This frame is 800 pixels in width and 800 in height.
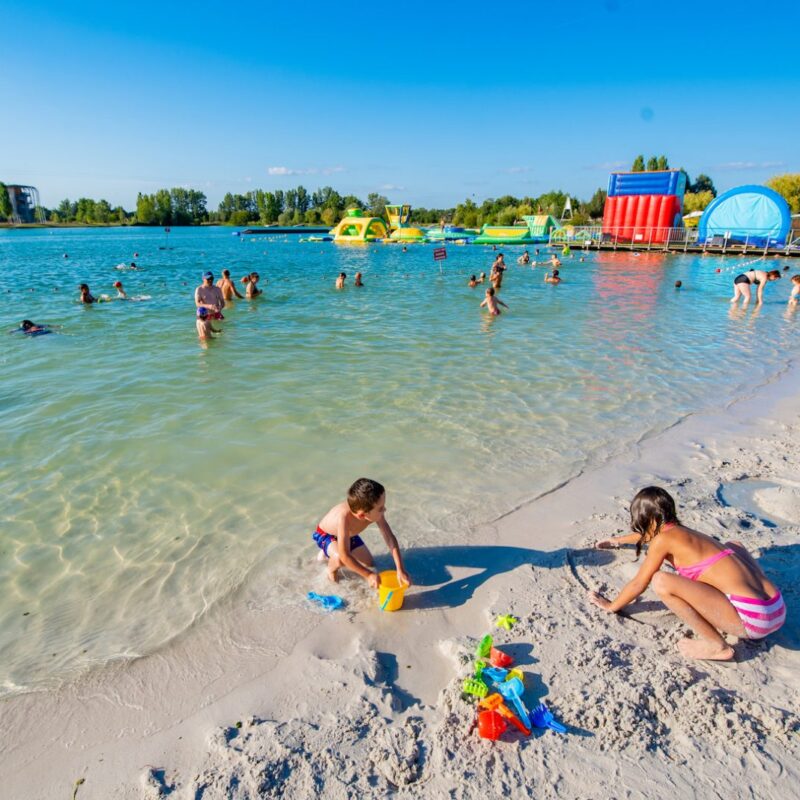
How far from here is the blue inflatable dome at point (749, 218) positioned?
96.7 ft

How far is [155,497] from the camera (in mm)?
4930

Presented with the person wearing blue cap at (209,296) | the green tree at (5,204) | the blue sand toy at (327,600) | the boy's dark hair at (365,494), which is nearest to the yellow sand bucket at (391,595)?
the blue sand toy at (327,600)

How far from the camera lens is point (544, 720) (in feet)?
8.28

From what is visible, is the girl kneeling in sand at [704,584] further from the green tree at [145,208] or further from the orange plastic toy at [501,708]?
the green tree at [145,208]

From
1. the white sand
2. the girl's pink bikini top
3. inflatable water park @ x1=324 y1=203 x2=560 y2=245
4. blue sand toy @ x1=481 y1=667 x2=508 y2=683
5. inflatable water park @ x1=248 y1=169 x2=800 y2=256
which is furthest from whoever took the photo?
inflatable water park @ x1=324 y1=203 x2=560 y2=245

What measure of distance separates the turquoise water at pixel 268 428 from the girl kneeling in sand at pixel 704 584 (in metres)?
1.69

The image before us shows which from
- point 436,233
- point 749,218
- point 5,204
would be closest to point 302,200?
point 5,204

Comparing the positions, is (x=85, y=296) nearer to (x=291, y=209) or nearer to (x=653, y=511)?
(x=653, y=511)

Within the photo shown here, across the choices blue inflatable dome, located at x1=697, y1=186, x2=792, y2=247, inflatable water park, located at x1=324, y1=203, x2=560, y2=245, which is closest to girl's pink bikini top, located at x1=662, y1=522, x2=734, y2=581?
blue inflatable dome, located at x1=697, y1=186, x2=792, y2=247

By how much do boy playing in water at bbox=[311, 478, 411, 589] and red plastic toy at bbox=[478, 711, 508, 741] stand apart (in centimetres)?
106

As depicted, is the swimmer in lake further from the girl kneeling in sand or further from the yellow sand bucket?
the girl kneeling in sand

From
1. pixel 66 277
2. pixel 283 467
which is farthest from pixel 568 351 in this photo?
pixel 66 277

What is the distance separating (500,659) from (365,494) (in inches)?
48.7

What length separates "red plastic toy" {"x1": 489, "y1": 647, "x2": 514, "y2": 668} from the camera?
2875mm
